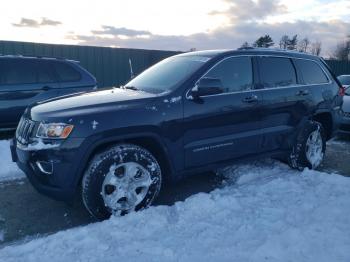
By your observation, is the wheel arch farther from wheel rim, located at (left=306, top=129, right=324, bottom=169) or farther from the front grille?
wheel rim, located at (left=306, top=129, right=324, bottom=169)

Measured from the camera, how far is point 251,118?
4730mm

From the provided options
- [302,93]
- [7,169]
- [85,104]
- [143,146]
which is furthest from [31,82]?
[302,93]

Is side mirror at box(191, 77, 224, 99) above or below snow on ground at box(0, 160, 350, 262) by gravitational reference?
above

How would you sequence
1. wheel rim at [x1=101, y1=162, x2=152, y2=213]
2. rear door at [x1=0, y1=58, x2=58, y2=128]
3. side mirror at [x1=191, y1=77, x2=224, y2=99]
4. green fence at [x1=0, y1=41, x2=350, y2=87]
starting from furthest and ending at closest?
green fence at [x1=0, y1=41, x2=350, y2=87]
rear door at [x1=0, y1=58, x2=58, y2=128]
side mirror at [x1=191, y1=77, x2=224, y2=99]
wheel rim at [x1=101, y1=162, x2=152, y2=213]

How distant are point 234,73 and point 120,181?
6.62 ft

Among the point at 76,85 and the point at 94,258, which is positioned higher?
the point at 76,85

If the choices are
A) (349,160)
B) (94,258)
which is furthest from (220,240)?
(349,160)

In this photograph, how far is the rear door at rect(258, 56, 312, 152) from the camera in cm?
496

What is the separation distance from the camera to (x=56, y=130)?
3.54 metres

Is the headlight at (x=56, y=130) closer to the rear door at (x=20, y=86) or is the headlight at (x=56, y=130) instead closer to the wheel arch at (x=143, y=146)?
the wheel arch at (x=143, y=146)

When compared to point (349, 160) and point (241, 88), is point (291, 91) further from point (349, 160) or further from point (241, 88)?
point (349, 160)

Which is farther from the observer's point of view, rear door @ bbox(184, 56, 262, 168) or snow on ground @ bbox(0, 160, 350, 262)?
rear door @ bbox(184, 56, 262, 168)

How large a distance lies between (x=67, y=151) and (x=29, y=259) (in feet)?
3.27

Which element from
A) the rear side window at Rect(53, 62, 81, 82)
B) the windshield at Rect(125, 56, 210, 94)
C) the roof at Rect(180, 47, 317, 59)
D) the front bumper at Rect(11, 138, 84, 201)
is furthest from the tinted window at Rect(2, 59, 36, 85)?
the front bumper at Rect(11, 138, 84, 201)
